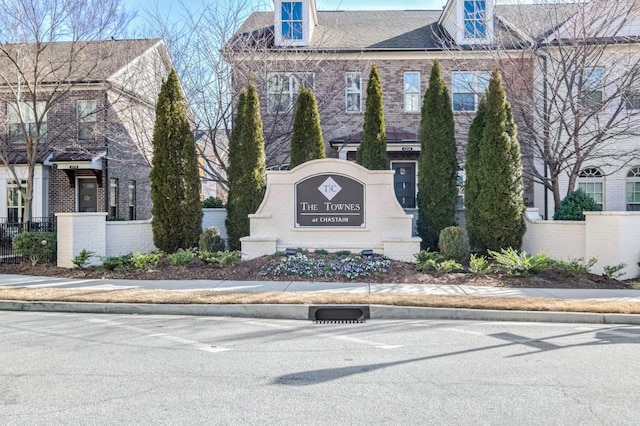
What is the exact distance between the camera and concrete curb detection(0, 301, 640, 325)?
801cm

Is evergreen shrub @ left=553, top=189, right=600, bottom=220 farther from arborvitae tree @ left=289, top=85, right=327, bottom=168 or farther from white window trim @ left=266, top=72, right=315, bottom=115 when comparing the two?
white window trim @ left=266, top=72, right=315, bottom=115

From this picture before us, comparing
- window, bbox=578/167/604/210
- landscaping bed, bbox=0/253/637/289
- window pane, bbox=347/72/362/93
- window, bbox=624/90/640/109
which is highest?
window pane, bbox=347/72/362/93

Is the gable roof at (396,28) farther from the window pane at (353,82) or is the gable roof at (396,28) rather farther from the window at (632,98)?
the window at (632,98)

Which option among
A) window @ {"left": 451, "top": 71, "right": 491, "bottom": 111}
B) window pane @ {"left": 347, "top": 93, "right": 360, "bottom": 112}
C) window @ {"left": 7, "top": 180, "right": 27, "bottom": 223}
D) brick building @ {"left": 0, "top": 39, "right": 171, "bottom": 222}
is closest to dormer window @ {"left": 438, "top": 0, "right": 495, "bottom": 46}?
window @ {"left": 451, "top": 71, "right": 491, "bottom": 111}

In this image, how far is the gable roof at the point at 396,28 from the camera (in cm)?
1550

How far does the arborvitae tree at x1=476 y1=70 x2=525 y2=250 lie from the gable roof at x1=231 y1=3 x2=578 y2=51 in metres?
3.36

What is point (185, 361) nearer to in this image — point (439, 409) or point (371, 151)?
point (439, 409)

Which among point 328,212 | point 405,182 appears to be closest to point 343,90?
point 405,182

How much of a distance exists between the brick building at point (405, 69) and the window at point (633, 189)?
0.04m

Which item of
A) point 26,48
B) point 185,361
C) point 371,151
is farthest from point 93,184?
point 185,361

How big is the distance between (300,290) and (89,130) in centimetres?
1326

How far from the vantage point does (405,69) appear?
2050cm

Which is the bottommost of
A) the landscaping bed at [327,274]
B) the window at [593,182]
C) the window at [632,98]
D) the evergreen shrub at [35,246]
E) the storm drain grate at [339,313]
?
the storm drain grate at [339,313]

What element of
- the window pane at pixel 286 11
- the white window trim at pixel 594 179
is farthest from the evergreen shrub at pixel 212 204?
the white window trim at pixel 594 179
